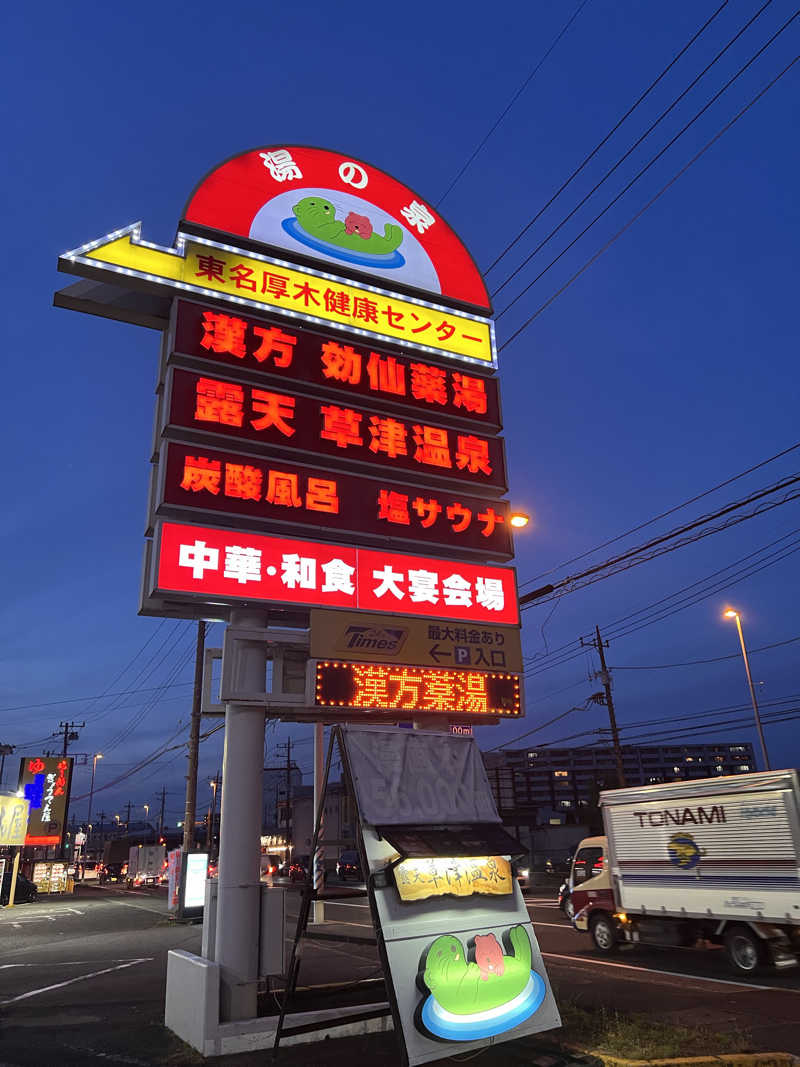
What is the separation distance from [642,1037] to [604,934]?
9.83 meters

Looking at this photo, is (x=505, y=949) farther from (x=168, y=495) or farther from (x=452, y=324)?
(x=452, y=324)

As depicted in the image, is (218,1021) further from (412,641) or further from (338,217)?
(338,217)

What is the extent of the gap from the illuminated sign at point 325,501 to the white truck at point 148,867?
5171 cm

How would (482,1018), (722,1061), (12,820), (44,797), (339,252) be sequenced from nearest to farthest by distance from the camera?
(482,1018) → (722,1061) → (339,252) → (12,820) → (44,797)

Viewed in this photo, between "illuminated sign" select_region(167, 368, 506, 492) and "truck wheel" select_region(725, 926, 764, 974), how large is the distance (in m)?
9.85

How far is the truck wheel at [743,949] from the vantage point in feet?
45.8

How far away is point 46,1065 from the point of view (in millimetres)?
8578

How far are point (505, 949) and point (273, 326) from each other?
9571 mm

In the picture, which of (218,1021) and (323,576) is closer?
(218,1021)

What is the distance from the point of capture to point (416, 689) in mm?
10766

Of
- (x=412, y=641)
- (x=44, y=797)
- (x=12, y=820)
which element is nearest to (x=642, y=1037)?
(x=412, y=641)

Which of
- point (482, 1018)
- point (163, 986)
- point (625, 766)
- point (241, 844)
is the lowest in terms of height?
point (163, 986)

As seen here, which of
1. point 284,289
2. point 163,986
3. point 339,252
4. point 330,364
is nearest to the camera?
point 330,364

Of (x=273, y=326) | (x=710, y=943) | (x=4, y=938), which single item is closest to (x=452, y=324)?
(x=273, y=326)
